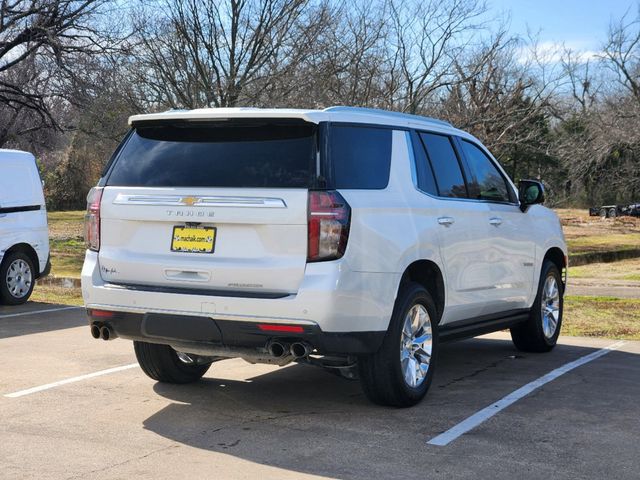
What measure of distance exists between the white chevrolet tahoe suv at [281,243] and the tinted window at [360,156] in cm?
1

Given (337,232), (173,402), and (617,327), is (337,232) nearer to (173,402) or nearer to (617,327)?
(173,402)

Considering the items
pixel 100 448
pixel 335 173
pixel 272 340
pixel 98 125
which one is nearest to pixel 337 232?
pixel 335 173

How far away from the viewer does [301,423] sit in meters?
5.87

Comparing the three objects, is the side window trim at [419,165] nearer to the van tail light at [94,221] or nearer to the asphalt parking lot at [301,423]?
the asphalt parking lot at [301,423]

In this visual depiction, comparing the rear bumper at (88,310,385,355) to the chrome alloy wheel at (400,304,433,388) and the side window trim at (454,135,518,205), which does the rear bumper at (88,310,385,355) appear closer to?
the chrome alloy wheel at (400,304,433,388)

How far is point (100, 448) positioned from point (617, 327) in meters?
7.16

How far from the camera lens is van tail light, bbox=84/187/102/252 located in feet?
20.2

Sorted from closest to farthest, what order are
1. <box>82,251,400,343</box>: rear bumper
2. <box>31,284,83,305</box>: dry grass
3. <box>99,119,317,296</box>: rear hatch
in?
<box>82,251,400,343</box>: rear bumper → <box>99,119,317,296</box>: rear hatch → <box>31,284,83,305</box>: dry grass

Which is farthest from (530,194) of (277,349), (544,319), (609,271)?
(609,271)

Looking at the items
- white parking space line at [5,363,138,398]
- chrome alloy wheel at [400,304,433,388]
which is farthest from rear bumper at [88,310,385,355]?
white parking space line at [5,363,138,398]

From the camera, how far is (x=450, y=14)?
23188 millimetres

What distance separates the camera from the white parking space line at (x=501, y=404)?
18.1 feet

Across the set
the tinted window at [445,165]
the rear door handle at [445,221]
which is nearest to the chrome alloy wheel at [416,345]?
the rear door handle at [445,221]

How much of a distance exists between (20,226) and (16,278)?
72cm
